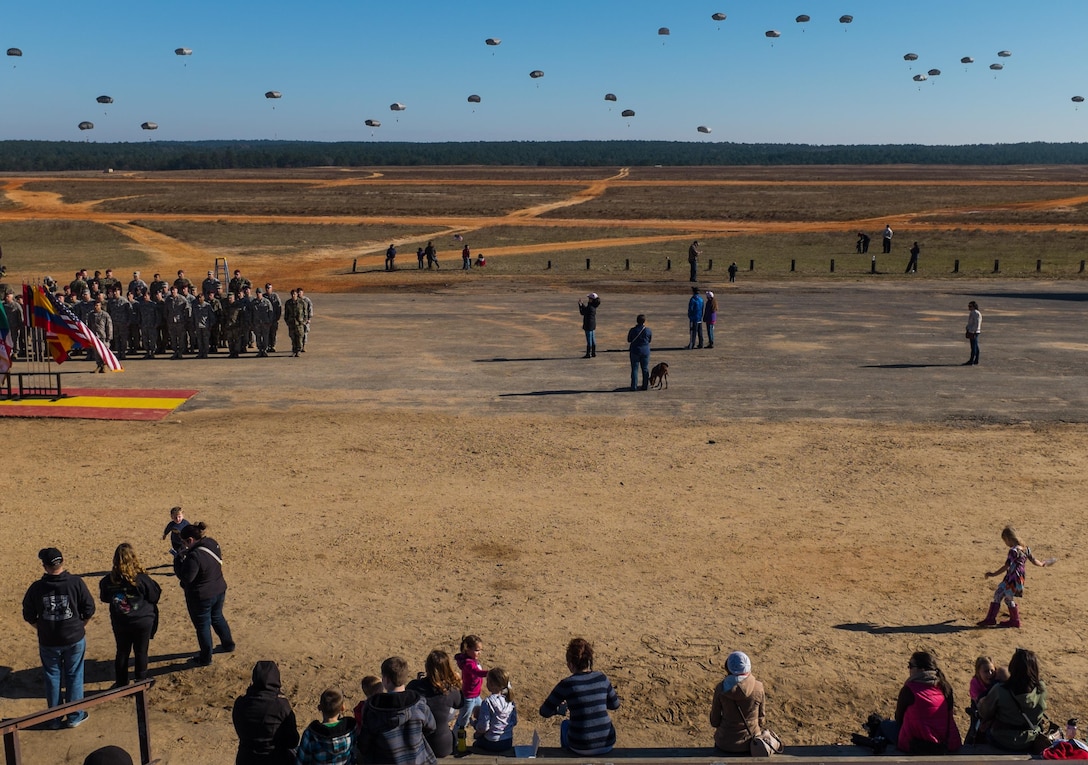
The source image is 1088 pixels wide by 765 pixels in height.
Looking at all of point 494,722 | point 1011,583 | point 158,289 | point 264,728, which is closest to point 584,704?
point 494,722

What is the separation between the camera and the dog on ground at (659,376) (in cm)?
2159

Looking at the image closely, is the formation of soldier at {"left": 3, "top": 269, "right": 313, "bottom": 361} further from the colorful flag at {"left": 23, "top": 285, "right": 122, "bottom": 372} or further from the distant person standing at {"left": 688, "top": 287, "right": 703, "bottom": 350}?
the distant person standing at {"left": 688, "top": 287, "right": 703, "bottom": 350}

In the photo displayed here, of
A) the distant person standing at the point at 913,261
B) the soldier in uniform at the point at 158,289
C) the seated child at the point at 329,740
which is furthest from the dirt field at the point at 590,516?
the distant person standing at the point at 913,261

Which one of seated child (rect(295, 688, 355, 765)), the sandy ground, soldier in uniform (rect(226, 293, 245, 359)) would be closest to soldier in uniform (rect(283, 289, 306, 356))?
the sandy ground

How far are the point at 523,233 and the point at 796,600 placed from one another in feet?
185

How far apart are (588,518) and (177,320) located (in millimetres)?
15681

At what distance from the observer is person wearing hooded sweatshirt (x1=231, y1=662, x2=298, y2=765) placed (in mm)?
7012

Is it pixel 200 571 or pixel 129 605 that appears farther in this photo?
pixel 200 571

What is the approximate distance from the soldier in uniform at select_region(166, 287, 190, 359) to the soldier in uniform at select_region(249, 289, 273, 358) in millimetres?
1677

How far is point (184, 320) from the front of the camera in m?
25.6

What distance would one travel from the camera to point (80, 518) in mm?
13836

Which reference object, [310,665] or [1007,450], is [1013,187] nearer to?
[1007,450]

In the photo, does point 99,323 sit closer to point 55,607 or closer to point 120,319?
point 120,319

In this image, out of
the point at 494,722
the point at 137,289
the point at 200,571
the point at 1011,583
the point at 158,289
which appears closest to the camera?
the point at 494,722
